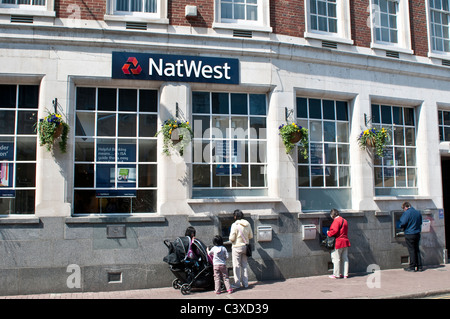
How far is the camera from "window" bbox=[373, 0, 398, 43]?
12.5 metres

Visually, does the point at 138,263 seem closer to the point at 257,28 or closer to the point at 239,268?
the point at 239,268

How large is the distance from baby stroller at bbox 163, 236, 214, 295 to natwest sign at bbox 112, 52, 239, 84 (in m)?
3.95

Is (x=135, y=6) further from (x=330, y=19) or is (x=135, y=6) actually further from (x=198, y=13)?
(x=330, y=19)

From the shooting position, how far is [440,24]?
13.5 m

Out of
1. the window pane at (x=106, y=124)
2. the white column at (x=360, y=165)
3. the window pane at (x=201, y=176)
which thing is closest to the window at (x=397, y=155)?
the white column at (x=360, y=165)

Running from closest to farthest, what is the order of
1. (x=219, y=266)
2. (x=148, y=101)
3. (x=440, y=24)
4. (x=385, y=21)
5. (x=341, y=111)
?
(x=219, y=266), (x=148, y=101), (x=341, y=111), (x=385, y=21), (x=440, y=24)

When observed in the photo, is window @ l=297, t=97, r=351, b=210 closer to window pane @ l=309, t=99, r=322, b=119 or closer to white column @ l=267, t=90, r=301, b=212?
window pane @ l=309, t=99, r=322, b=119

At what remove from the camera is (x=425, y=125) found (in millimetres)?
12625

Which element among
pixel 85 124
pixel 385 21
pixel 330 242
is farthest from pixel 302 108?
pixel 85 124

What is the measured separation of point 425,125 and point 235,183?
21.1 ft

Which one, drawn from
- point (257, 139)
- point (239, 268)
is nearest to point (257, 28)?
point (257, 139)

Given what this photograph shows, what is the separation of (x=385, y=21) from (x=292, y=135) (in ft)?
17.4

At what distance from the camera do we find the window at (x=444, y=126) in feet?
43.3

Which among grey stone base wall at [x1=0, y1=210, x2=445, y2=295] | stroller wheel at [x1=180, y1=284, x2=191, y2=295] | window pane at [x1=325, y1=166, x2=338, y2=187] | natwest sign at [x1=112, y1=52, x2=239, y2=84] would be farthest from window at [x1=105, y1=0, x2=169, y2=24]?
stroller wheel at [x1=180, y1=284, x2=191, y2=295]
